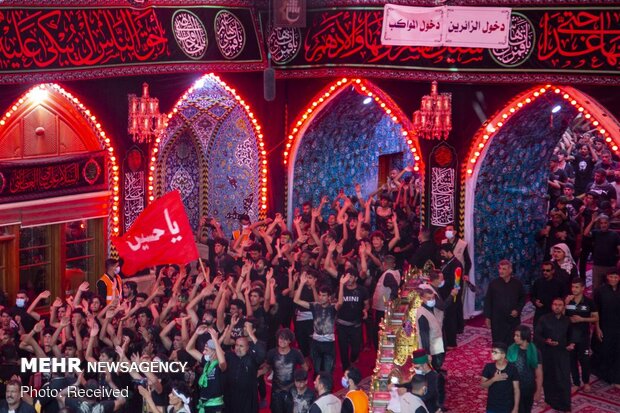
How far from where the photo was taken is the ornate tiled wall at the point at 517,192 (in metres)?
19.7

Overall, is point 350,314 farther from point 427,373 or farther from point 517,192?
point 517,192

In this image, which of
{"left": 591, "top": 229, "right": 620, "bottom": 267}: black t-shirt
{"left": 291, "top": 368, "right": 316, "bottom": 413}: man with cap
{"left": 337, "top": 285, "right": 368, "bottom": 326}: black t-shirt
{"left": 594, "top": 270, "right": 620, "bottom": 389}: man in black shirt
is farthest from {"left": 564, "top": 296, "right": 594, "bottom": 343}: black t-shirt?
{"left": 291, "top": 368, "right": 316, "bottom": 413}: man with cap

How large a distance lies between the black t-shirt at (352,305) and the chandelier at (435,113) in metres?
4.37

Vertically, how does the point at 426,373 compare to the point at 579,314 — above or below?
below

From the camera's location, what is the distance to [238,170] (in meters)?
22.6

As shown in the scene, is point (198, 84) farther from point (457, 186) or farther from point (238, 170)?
point (457, 186)

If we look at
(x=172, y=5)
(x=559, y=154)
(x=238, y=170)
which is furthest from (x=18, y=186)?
(x=559, y=154)

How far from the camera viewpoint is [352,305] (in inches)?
626

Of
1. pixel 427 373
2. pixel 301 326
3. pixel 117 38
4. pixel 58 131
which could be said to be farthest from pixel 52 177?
pixel 427 373

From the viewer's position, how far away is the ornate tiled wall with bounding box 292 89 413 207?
21781 millimetres

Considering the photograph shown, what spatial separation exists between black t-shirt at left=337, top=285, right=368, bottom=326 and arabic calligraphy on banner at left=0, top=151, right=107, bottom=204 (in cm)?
550

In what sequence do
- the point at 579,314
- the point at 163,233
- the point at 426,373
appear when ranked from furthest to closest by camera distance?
the point at 163,233 → the point at 579,314 → the point at 426,373

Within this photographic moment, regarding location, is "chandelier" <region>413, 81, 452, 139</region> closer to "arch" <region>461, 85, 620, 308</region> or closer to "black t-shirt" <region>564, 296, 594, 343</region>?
"arch" <region>461, 85, 620, 308</region>

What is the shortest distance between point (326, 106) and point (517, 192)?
358 centimetres
